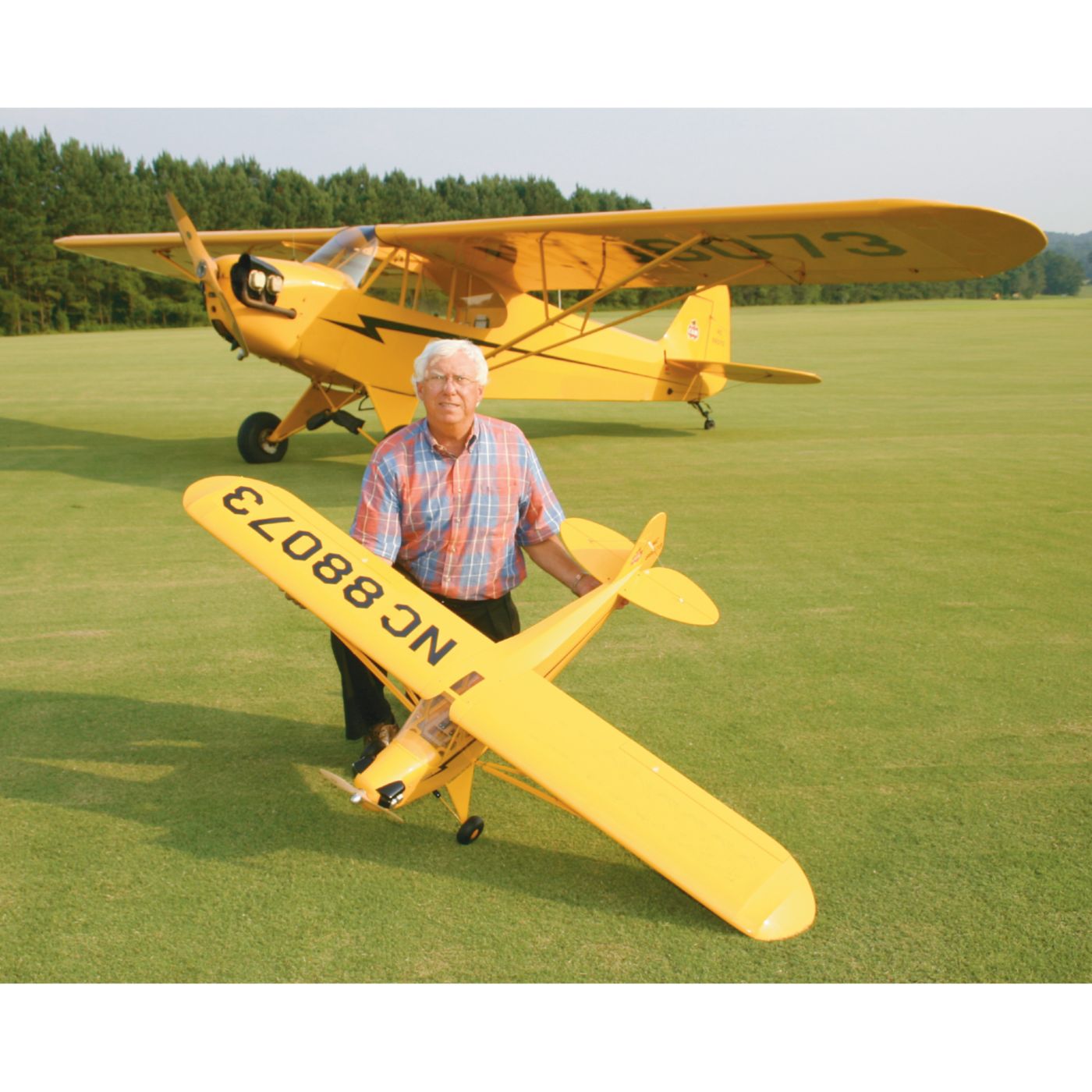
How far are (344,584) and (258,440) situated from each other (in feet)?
24.5

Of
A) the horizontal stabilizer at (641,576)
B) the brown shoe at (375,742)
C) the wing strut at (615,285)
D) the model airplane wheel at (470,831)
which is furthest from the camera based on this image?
the wing strut at (615,285)

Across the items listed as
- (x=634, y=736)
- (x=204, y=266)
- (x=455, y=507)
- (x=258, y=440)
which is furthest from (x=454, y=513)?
(x=258, y=440)

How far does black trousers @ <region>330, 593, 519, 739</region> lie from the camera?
3391mm

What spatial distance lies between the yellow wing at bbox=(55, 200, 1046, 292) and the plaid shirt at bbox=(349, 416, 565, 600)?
4.64 m

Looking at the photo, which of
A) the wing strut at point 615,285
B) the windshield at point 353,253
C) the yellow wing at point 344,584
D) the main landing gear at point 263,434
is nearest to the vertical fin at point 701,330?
the wing strut at point 615,285

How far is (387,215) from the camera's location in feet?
235

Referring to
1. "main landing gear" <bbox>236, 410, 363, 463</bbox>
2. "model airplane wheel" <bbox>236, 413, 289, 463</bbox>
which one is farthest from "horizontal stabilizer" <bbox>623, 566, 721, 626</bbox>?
"model airplane wheel" <bbox>236, 413, 289, 463</bbox>

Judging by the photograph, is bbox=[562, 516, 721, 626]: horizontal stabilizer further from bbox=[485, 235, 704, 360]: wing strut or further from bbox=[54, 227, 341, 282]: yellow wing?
bbox=[54, 227, 341, 282]: yellow wing

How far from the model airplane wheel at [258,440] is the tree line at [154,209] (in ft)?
128

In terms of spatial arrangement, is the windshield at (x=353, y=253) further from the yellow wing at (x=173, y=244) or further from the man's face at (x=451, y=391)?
the man's face at (x=451, y=391)

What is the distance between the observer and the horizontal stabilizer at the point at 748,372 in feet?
42.4

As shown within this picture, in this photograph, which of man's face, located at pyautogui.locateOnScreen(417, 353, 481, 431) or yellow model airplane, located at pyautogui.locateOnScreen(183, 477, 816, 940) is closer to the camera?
yellow model airplane, located at pyautogui.locateOnScreen(183, 477, 816, 940)

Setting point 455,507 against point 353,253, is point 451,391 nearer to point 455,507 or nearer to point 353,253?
point 455,507

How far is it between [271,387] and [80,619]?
14150 mm
